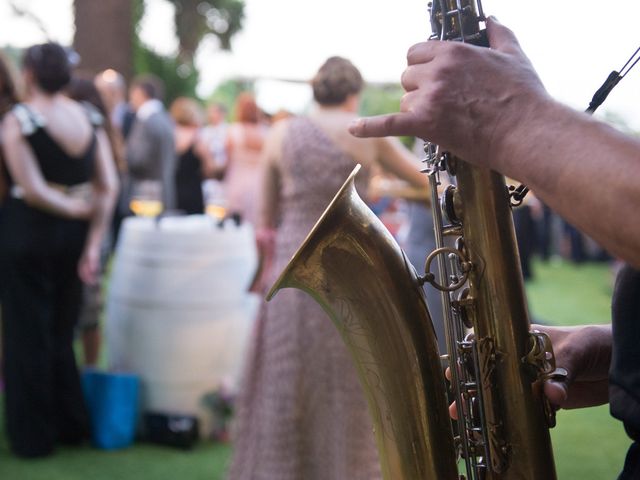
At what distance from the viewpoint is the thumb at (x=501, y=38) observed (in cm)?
120

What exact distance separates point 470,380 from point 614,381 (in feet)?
1.16

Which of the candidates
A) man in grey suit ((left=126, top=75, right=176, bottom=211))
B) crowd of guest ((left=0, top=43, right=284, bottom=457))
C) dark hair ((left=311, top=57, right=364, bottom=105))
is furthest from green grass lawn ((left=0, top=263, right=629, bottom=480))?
man in grey suit ((left=126, top=75, right=176, bottom=211))

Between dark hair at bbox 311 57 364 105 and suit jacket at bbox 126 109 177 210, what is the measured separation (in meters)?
4.26

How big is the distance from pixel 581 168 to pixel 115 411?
3.86m

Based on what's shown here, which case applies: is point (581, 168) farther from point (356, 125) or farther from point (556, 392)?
point (556, 392)

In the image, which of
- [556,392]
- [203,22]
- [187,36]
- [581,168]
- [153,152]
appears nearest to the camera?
[581,168]

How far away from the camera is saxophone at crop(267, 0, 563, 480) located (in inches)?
55.8

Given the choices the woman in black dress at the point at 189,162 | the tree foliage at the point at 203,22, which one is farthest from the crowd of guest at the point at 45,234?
the tree foliage at the point at 203,22

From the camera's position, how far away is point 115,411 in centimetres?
447

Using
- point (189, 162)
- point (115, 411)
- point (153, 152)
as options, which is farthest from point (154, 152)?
point (115, 411)

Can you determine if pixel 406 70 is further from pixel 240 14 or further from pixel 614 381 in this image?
pixel 240 14

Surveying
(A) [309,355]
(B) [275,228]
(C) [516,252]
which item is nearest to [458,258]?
(C) [516,252]

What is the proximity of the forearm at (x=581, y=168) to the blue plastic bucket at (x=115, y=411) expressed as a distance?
12.1 feet

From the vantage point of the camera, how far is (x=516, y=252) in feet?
4.69
